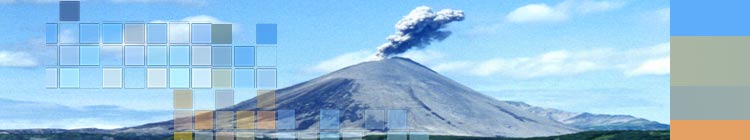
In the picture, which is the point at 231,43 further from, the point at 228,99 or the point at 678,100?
the point at 678,100

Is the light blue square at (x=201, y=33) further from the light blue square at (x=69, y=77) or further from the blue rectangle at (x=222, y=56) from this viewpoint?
the light blue square at (x=69, y=77)

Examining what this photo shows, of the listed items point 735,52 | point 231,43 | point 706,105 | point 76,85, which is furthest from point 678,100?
point 76,85

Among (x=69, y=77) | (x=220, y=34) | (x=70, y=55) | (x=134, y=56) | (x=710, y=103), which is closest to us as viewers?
(x=69, y=77)

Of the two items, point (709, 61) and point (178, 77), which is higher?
point (709, 61)

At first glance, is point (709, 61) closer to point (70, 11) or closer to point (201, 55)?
point (201, 55)

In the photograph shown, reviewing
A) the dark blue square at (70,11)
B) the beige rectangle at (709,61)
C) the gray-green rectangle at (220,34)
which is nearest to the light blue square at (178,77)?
the gray-green rectangle at (220,34)

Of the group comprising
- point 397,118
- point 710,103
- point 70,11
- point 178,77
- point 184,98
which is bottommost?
point 710,103

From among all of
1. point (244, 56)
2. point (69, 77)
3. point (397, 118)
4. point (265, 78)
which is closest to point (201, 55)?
point (244, 56)
